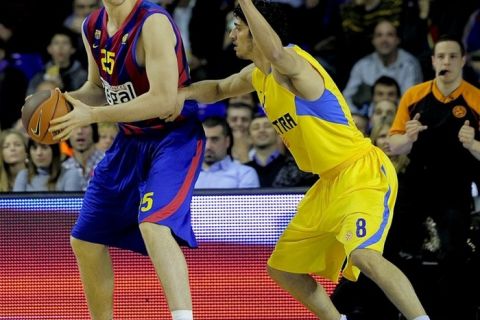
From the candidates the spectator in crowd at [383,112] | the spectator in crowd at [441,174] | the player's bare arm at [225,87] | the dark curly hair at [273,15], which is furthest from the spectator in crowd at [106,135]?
the dark curly hair at [273,15]

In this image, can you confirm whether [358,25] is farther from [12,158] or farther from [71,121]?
[71,121]

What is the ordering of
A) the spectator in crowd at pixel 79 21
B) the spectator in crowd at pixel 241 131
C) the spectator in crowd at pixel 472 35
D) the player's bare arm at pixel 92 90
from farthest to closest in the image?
the spectator in crowd at pixel 79 21
the spectator in crowd at pixel 472 35
the spectator in crowd at pixel 241 131
the player's bare arm at pixel 92 90

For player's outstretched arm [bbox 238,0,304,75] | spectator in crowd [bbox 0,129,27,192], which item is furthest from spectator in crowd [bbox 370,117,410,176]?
spectator in crowd [bbox 0,129,27,192]

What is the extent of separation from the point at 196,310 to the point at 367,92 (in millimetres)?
3557

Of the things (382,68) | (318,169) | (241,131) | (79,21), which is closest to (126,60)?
(318,169)

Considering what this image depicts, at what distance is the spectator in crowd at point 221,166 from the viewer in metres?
8.77

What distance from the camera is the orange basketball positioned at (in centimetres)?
589

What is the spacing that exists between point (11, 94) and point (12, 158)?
1832mm

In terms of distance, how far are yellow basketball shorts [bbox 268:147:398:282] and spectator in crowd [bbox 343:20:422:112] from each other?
3.77m

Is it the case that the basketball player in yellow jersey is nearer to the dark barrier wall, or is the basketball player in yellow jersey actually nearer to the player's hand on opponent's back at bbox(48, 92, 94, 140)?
the player's hand on opponent's back at bbox(48, 92, 94, 140)

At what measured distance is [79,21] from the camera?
1142 cm

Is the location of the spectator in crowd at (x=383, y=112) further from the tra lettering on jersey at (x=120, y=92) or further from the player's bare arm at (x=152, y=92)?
the player's bare arm at (x=152, y=92)

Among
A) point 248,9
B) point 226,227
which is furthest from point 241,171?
point 248,9

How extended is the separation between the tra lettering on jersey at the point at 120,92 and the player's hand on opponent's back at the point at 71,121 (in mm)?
392
